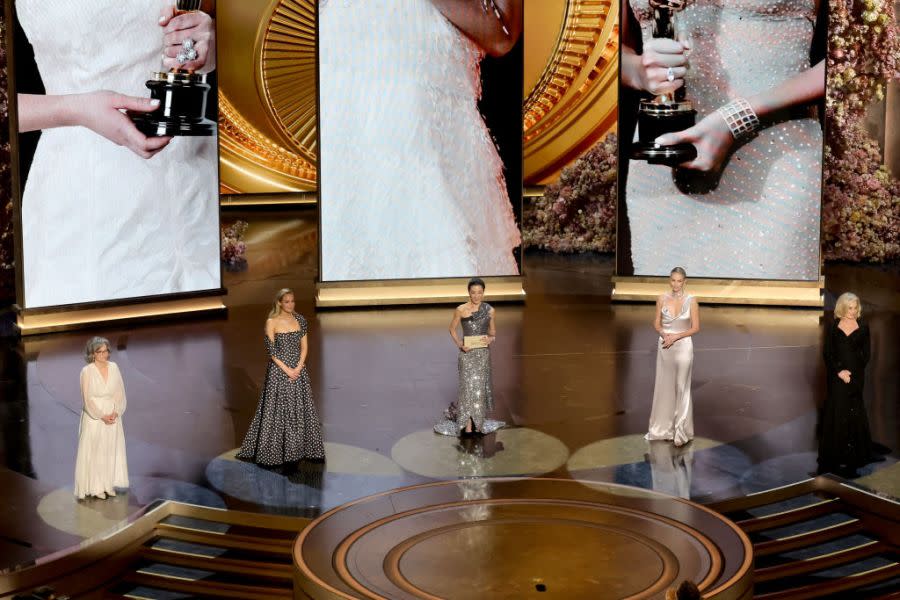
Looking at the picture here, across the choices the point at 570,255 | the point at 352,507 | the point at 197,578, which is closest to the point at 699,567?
the point at 352,507

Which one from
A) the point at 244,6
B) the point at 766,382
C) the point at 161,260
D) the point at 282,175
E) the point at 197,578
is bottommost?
the point at 197,578

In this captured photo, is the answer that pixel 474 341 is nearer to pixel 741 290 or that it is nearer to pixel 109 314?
pixel 109 314

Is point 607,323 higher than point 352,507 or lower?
higher

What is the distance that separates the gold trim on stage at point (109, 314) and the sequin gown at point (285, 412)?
4964mm

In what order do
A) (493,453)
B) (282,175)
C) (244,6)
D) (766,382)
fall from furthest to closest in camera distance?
(282,175), (244,6), (766,382), (493,453)

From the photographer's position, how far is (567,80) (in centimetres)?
2033

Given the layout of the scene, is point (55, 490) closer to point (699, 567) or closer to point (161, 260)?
point (699, 567)

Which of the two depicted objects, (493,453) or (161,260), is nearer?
(493,453)

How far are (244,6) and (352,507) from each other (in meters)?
16.6

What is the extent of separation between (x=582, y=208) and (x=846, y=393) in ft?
36.9

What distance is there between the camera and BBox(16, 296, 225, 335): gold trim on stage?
12.6 m

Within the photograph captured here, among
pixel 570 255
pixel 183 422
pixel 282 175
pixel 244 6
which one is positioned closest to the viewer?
pixel 183 422

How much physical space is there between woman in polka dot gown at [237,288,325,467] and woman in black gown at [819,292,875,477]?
11.5ft

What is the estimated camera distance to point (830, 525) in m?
7.62
